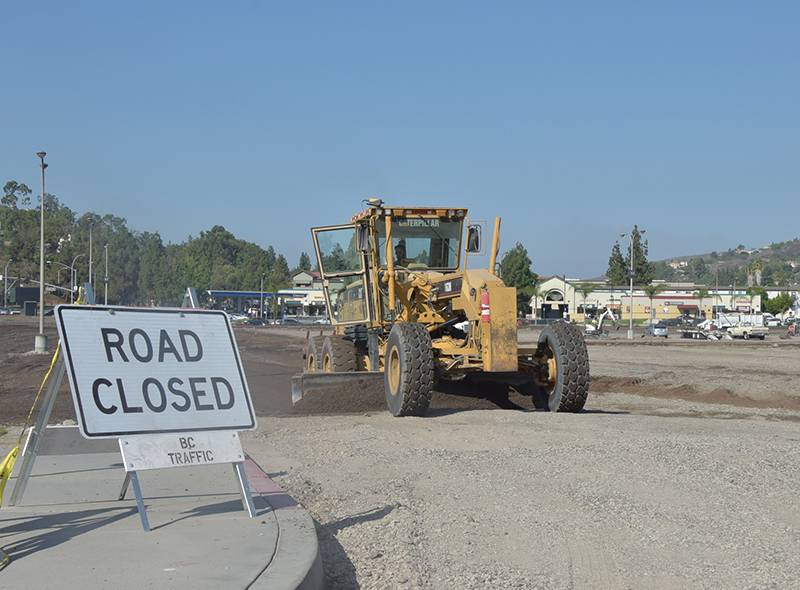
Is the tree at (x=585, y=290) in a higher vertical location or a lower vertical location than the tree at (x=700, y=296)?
higher

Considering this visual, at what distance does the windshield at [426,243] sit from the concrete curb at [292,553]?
Result: 9.20 m

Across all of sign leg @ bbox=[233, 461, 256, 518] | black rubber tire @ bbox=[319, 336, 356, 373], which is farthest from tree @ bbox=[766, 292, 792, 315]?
sign leg @ bbox=[233, 461, 256, 518]

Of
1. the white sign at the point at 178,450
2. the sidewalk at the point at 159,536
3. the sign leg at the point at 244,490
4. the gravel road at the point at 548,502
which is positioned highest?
the white sign at the point at 178,450

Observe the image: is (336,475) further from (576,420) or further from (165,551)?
(576,420)

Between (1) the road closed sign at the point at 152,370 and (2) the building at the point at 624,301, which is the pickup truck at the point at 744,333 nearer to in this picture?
(2) the building at the point at 624,301

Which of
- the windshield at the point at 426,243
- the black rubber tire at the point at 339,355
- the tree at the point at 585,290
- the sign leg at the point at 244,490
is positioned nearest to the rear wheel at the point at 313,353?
the black rubber tire at the point at 339,355

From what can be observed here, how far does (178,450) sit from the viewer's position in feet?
23.1

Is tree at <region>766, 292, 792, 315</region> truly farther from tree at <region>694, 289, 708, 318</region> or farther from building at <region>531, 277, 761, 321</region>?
tree at <region>694, 289, 708, 318</region>

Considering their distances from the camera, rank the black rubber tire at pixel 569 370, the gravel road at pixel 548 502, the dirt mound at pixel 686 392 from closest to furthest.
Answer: the gravel road at pixel 548 502 → the black rubber tire at pixel 569 370 → the dirt mound at pixel 686 392

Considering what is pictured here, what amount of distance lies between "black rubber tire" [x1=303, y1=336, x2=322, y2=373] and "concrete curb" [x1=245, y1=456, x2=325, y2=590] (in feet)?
37.2

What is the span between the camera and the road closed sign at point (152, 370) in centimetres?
679

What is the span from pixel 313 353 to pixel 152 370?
13.0m

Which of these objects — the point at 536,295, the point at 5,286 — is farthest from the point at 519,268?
the point at 5,286

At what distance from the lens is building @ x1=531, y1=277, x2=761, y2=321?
12075 cm
